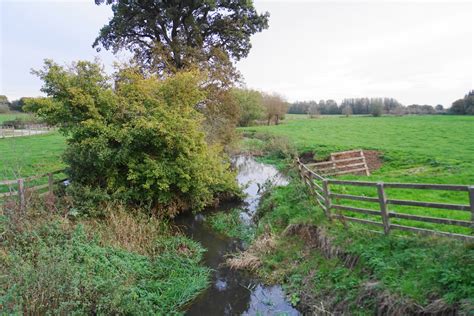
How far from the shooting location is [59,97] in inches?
463

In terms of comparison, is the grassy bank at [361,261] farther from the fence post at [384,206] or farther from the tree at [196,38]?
the tree at [196,38]

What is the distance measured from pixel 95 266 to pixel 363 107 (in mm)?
88911

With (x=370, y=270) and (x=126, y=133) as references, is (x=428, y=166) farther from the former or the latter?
(x=126, y=133)

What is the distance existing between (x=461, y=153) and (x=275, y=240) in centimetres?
1652

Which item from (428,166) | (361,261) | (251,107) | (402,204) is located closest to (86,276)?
(361,261)

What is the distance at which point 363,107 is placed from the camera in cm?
8675

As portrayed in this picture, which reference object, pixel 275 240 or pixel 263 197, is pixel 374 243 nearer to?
pixel 275 240

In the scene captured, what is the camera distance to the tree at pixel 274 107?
63144 mm

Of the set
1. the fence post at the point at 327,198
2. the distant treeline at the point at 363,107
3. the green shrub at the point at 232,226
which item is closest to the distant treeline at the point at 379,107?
the distant treeline at the point at 363,107

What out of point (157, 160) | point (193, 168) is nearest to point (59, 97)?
point (157, 160)

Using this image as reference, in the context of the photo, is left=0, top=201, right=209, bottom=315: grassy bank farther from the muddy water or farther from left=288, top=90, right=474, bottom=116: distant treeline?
left=288, top=90, right=474, bottom=116: distant treeline

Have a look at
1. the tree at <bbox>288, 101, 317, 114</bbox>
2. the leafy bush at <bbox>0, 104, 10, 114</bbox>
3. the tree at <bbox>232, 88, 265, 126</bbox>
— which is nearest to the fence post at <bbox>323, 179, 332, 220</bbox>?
the tree at <bbox>232, 88, 265, 126</bbox>

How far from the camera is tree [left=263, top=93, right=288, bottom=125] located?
2486 inches

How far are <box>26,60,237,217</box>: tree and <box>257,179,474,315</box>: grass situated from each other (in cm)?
490
